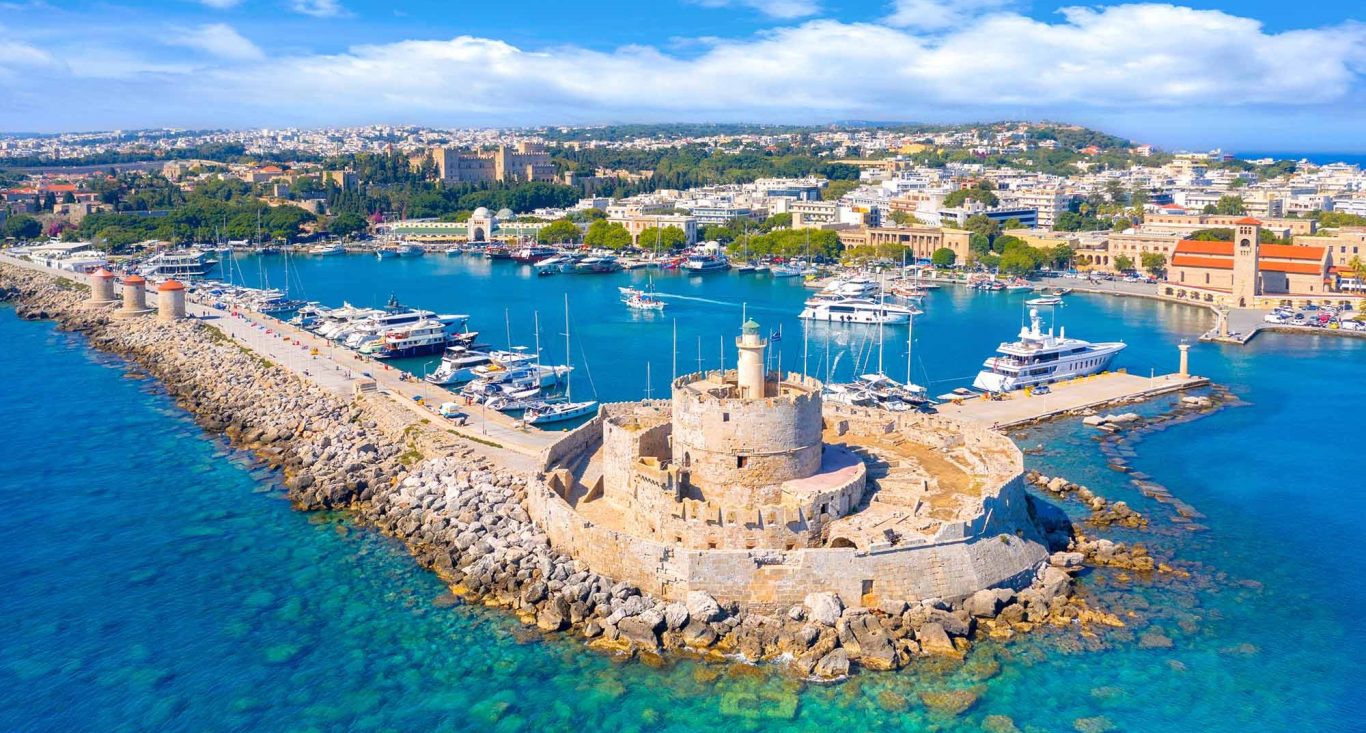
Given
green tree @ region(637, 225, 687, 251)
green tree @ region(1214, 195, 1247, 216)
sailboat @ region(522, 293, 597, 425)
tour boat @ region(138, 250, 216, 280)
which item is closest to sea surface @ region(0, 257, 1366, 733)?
sailboat @ region(522, 293, 597, 425)

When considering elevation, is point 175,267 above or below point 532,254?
below

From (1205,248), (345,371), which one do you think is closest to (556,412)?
(345,371)

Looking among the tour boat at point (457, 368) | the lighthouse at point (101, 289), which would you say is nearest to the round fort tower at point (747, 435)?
the tour boat at point (457, 368)

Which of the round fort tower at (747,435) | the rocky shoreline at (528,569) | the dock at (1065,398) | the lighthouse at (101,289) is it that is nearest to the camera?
the rocky shoreline at (528,569)

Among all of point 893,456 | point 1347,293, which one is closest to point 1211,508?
point 893,456

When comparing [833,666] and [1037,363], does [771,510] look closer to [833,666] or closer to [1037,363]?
[833,666]

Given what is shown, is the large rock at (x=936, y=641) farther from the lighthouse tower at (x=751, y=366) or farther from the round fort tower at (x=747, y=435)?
the lighthouse tower at (x=751, y=366)
